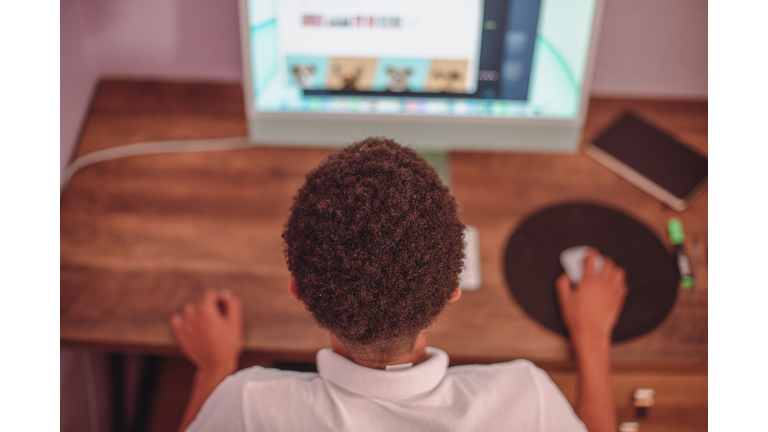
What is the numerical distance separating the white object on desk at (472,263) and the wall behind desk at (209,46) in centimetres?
57

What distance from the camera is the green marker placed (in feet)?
3.15

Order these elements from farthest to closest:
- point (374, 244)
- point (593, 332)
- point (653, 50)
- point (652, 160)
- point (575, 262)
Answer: point (653, 50)
point (652, 160)
point (575, 262)
point (593, 332)
point (374, 244)

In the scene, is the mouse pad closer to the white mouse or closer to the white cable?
the white mouse

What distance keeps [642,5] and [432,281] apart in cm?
98

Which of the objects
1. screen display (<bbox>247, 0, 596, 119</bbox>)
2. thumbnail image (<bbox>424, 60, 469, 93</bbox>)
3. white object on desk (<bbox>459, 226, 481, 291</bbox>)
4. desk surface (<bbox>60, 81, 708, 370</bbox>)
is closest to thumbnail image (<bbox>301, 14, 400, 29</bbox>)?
screen display (<bbox>247, 0, 596, 119</bbox>)

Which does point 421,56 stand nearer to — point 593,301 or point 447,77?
point 447,77

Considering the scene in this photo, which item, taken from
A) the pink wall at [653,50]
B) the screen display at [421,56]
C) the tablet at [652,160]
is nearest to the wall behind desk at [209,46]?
the pink wall at [653,50]

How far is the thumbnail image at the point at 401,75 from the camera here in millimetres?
998

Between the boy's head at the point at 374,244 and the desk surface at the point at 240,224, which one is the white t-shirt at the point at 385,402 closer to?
the boy's head at the point at 374,244

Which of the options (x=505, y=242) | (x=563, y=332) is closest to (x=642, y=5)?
(x=505, y=242)

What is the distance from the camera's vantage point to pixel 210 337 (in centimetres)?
88

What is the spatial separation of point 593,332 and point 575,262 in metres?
0.15

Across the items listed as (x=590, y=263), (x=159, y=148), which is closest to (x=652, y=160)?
(x=590, y=263)

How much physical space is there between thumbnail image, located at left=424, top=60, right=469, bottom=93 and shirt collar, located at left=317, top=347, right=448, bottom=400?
568mm
